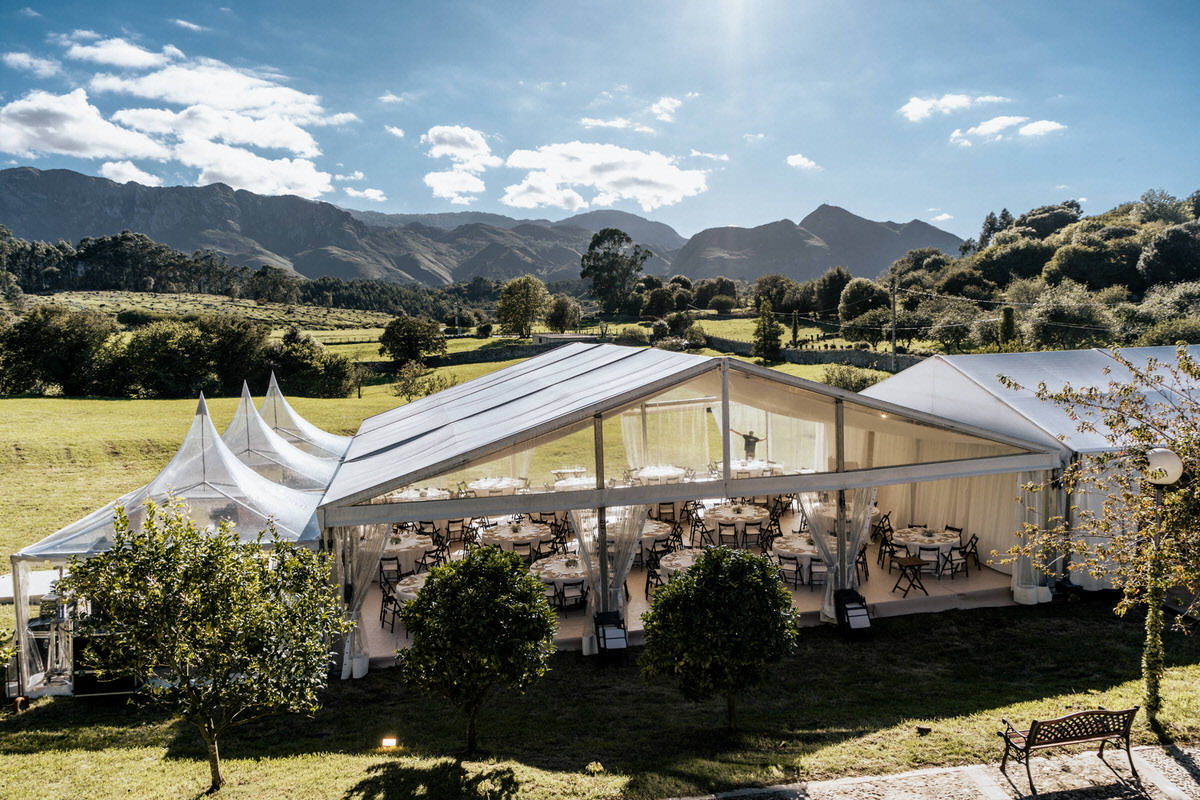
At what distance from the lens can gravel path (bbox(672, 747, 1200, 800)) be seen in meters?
5.55

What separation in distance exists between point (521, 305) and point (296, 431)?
44.2 metres

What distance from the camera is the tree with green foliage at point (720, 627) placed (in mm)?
6465

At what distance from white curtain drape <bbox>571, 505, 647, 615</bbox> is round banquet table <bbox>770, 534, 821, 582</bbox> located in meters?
3.14

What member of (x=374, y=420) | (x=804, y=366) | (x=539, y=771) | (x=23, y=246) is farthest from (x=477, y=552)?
(x=23, y=246)

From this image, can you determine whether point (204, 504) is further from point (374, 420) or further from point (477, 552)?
point (374, 420)

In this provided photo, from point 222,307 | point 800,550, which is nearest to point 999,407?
point 800,550

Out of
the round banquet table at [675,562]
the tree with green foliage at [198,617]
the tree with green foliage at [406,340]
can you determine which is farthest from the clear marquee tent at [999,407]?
the tree with green foliage at [406,340]

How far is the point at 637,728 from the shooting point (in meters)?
7.31

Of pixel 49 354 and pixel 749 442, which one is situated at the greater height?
pixel 49 354

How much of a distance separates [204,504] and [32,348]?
130ft

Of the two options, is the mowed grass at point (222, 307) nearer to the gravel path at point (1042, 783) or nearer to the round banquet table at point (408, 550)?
the round banquet table at point (408, 550)

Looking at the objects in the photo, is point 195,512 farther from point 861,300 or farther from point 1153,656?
point 861,300

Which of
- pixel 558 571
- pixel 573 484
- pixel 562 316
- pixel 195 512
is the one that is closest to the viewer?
pixel 573 484

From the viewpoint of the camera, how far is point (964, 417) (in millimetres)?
12172
